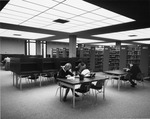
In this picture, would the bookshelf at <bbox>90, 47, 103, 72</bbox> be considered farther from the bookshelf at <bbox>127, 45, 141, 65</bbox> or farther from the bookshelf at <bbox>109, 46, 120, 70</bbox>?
the bookshelf at <bbox>127, 45, 141, 65</bbox>

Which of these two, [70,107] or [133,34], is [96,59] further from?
[70,107]

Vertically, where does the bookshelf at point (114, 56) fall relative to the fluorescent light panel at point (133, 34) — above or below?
below

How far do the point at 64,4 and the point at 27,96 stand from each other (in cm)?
357

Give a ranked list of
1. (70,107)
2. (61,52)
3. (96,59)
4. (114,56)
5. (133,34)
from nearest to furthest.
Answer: (70,107) < (133,34) < (114,56) < (96,59) < (61,52)

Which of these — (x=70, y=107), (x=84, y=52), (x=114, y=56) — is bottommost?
(x=70, y=107)

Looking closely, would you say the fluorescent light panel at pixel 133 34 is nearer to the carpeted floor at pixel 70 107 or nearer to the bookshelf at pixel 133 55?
the bookshelf at pixel 133 55

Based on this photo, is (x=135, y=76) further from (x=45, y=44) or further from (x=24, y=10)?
(x=45, y=44)

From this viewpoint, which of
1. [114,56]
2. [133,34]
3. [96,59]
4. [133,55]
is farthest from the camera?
[96,59]

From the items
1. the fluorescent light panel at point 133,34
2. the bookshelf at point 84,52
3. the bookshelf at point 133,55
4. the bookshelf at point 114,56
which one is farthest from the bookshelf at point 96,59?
the bookshelf at point 133,55

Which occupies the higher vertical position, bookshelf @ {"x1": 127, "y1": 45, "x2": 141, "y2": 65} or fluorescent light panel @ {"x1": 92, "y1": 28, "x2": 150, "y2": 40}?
fluorescent light panel @ {"x1": 92, "y1": 28, "x2": 150, "y2": 40}

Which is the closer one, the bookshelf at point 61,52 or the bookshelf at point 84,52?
the bookshelf at point 84,52

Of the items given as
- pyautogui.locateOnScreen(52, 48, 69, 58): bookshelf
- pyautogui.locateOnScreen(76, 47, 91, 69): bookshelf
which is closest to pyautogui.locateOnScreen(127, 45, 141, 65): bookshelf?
pyautogui.locateOnScreen(76, 47, 91, 69): bookshelf

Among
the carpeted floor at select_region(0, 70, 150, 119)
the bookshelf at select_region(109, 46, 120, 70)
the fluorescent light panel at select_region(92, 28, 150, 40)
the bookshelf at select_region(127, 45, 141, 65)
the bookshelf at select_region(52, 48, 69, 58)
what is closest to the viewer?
the carpeted floor at select_region(0, 70, 150, 119)

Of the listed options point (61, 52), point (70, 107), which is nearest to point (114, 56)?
point (61, 52)
